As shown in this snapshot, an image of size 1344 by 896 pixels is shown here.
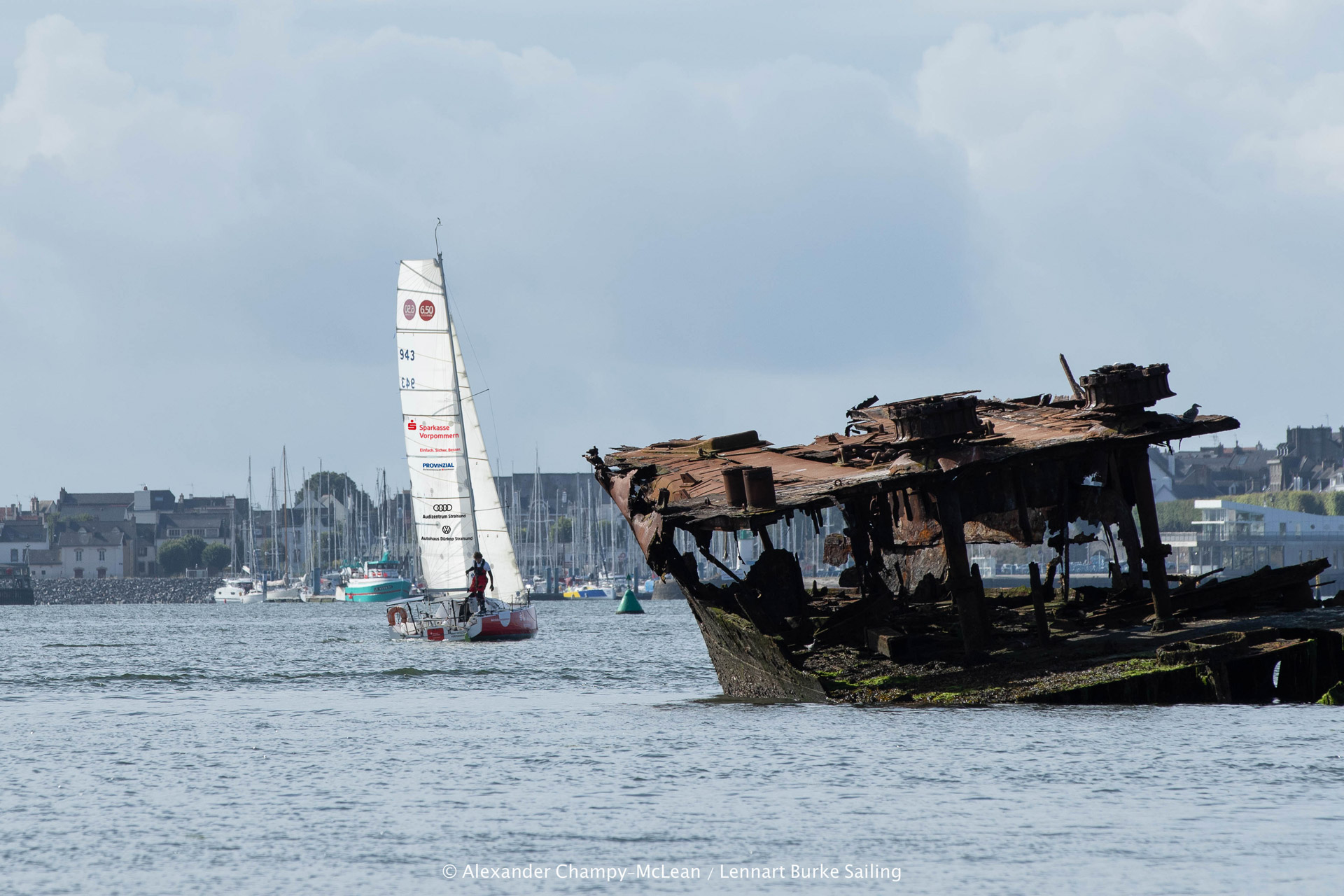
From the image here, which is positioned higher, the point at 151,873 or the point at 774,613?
the point at 774,613

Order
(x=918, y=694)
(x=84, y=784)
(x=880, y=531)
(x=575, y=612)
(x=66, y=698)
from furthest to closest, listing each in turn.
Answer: (x=575, y=612) → (x=66, y=698) → (x=880, y=531) → (x=918, y=694) → (x=84, y=784)

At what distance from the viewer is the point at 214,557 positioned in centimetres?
19212

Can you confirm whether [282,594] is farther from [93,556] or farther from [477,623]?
[477,623]

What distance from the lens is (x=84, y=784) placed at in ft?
66.0

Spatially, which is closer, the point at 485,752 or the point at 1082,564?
the point at 485,752

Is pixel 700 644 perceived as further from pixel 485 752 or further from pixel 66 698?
pixel 485 752

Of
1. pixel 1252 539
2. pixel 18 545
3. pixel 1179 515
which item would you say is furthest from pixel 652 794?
pixel 18 545

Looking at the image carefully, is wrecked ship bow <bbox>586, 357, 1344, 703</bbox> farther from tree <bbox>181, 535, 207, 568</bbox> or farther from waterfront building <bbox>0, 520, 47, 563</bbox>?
waterfront building <bbox>0, 520, 47, 563</bbox>

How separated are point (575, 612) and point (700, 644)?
5472cm

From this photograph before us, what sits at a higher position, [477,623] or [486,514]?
[486,514]

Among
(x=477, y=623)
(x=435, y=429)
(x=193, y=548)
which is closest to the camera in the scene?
(x=477, y=623)

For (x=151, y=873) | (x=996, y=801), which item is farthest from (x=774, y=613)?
(x=151, y=873)

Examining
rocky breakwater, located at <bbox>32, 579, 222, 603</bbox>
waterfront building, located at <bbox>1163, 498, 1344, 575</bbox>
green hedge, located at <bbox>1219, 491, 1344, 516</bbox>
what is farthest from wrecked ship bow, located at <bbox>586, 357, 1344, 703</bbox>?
green hedge, located at <bbox>1219, 491, 1344, 516</bbox>

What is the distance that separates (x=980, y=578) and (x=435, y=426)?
3789 cm
